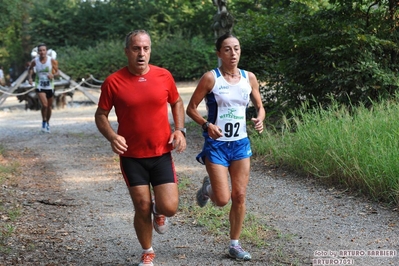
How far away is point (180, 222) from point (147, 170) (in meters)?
1.99

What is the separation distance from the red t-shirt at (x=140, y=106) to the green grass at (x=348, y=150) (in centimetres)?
326

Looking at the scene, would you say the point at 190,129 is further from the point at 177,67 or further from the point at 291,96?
the point at 177,67

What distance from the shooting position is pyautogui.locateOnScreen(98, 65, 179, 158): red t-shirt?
5348 mm

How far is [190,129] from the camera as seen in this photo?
15227 mm

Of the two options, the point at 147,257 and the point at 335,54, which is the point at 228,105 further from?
the point at 335,54

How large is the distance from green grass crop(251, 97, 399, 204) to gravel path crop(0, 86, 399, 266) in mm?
217

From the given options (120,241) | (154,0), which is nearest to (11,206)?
(120,241)

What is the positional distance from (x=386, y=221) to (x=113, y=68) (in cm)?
3260

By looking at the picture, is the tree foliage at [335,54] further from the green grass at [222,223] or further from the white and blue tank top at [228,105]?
the white and blue tank top at [228,105]

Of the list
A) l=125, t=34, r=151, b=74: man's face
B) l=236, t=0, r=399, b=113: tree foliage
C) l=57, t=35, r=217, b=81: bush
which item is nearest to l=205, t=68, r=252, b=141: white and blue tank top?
l=125, t=34, r=151, b=74: man's face

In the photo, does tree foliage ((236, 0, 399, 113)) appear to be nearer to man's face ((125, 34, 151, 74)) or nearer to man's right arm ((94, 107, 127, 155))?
man's face ((125, 34, 151, 74))

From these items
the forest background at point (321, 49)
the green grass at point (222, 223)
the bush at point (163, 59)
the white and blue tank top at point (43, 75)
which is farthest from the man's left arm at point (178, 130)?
the bush at point (163, 59)

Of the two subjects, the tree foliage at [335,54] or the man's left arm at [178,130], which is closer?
the man's left arm at [178,130]

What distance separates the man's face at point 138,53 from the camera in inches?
212
